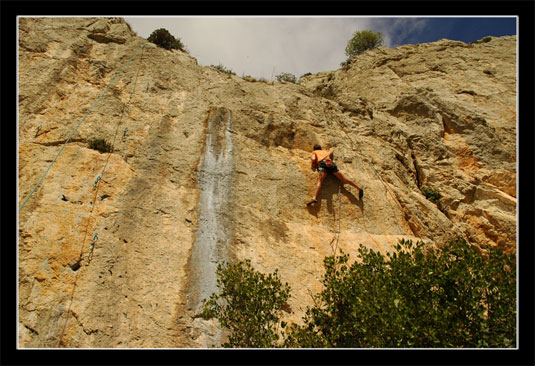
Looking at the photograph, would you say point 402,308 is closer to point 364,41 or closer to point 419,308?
point 419,308

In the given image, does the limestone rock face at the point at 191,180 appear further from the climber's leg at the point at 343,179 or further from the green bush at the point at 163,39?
the green bush at the point at 163,39

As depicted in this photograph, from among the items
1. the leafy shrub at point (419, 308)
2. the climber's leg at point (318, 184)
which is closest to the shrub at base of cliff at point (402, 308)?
the leafy shrub at point (419, 308)

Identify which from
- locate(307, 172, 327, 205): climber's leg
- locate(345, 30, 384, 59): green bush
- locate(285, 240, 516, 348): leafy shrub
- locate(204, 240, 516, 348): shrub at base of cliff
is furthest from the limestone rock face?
locate(345, 30, 384, 59): green bush

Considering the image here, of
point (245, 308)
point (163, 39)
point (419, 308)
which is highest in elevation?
point (163, 39)

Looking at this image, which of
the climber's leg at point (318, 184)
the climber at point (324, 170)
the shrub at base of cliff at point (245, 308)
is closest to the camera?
the shrub at base of cliff at point (245, 308)

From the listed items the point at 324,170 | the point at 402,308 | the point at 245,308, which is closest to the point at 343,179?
the point at 324,170

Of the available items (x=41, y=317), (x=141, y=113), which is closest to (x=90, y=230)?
(x=41, y=317)

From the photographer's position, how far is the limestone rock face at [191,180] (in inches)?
284

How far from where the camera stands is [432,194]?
523 inches

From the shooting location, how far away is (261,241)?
30.5ft

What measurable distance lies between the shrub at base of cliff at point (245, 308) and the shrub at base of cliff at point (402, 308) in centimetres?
2

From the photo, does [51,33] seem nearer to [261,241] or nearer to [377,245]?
[261,241]

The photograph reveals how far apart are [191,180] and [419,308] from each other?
23.0ft

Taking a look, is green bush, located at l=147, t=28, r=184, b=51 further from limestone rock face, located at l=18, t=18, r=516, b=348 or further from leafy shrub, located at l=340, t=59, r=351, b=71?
leafy shrub, located at l=340, t=59, r=351, b=71
